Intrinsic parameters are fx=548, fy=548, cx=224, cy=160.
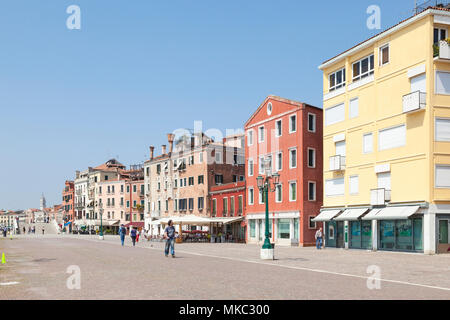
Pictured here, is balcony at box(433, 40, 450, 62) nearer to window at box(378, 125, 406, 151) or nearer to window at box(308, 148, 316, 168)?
window at box(378, 125, 406, 151)

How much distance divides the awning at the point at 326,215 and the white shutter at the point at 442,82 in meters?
11.9

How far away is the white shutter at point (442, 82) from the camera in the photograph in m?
31.4

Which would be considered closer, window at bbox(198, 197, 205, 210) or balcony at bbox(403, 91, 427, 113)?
balcony at bbox(403, 91, 427, 113)

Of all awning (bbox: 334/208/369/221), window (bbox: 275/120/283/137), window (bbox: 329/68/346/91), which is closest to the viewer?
awning (bbox: 334/208/369/221)

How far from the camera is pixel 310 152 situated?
148 ft

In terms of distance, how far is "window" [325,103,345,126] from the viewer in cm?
3981

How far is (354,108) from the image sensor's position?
38.3m

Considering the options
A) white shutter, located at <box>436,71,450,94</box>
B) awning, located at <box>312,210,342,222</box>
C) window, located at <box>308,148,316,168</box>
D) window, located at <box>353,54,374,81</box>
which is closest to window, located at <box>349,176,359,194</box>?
awning, located at <box>312,210,342,222</box>

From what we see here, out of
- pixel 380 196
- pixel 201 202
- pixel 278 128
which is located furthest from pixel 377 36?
pixel 201 202

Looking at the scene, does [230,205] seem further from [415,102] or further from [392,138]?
[415,102]

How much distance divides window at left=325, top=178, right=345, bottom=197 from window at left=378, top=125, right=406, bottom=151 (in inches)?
214

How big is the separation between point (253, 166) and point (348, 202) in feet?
47.6
